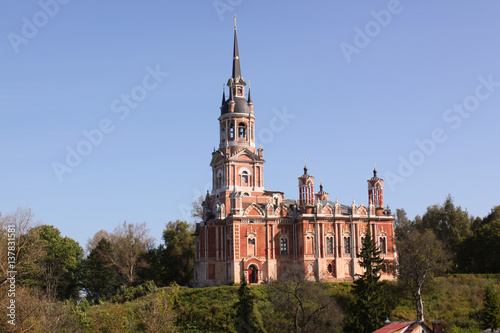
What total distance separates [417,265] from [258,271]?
1442 centimetres

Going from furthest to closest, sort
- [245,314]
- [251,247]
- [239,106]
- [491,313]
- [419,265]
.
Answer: [239,106], [251,247], [419,265], [245,314], [491,313]

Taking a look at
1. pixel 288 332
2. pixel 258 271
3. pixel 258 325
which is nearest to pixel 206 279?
pixel 258 271

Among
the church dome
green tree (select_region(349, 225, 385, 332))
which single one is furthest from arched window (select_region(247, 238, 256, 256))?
the church dome

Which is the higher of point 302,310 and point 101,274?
point 101,274

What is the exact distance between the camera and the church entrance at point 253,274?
5431cm

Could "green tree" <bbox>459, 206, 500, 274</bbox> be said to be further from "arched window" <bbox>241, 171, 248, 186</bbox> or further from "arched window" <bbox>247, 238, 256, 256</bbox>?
"arched window" <bbox>241, 171, 248, 186</bbox>

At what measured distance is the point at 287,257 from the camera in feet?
183

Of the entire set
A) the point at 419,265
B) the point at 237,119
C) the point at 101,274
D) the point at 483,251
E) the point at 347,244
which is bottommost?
the point at 419,265

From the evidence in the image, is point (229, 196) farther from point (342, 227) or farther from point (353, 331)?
point (353, 331)

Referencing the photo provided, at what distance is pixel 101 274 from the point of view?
61.8 meters

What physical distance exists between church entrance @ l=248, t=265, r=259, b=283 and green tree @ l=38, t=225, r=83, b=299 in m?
19.9

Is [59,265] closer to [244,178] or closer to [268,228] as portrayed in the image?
[244,178]

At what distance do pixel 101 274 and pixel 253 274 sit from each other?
56.7ft

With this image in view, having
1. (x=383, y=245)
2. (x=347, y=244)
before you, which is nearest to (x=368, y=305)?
(x=347, y=244)
